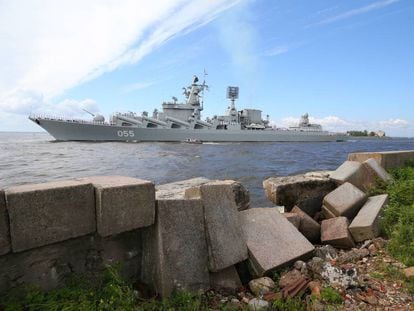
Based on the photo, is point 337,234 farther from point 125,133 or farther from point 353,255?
point 125,133

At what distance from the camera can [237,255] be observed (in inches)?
152

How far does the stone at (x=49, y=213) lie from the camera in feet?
8.75

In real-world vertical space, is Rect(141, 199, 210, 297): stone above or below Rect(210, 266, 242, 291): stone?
above

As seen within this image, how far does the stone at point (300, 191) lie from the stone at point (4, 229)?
186 inches

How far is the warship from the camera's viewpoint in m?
59.6

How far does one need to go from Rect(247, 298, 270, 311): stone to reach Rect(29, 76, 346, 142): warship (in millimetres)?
58888

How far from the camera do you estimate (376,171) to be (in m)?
7.28

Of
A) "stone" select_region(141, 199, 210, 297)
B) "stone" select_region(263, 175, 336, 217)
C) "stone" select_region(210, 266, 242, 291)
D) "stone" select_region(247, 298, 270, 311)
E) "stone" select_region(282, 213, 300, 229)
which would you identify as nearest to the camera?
"stone" select_region(247, 298, 270, 311)

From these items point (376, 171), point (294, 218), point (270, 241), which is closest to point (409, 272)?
point (270, 241)

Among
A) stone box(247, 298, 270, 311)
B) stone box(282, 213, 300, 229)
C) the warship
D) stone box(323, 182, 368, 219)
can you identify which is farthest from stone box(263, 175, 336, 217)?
the warship

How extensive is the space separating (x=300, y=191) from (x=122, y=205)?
434 centimetres

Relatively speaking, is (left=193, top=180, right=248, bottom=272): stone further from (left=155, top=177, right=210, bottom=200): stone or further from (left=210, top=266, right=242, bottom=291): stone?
(left=155, top=177, right=210, bottom=200): stone

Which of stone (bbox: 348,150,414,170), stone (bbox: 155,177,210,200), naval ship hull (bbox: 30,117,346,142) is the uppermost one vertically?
stone (bbox: 348,150,414,170)

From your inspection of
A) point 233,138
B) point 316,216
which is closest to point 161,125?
point 233,138
